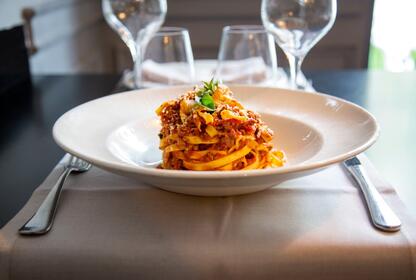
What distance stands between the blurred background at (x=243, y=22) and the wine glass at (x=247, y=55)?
1034 millimetres

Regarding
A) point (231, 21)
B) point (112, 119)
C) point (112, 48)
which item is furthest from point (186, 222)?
point (112, 48)

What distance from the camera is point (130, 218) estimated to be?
46 centimetres

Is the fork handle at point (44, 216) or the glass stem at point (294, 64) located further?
the glass stem at point (294, 64)

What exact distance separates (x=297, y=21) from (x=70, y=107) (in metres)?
0.49

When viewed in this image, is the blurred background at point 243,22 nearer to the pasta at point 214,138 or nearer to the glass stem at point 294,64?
the glass stem at point 294,64

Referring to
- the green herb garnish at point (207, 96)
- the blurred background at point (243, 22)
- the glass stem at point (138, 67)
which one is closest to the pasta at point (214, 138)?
the green herb garnish at point (207, 96)

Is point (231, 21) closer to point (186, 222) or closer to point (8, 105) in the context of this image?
point (8, 105)

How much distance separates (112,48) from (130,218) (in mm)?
2142

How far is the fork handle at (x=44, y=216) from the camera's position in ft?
1.44

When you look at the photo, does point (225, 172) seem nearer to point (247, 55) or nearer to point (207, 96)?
point (207, 96)

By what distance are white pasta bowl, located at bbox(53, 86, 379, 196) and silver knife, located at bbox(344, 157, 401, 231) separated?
45 mm

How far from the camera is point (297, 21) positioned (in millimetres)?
889

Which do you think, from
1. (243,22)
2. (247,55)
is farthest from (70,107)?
(243,22)

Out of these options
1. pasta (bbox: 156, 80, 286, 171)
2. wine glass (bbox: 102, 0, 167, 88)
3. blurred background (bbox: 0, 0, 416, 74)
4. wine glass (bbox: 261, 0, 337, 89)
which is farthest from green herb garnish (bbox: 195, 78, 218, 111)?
blurred background (bbox: 0, 0, 416, 74)
